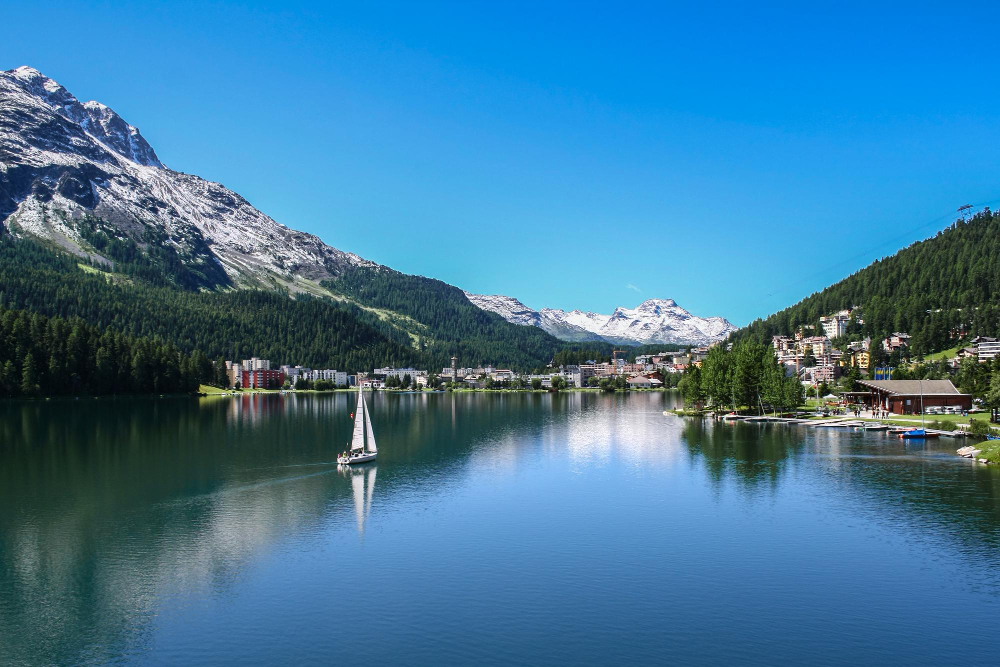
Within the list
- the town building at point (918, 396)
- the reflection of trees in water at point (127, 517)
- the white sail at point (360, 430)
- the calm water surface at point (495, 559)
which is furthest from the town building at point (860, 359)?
the white sail at point (360, 430)

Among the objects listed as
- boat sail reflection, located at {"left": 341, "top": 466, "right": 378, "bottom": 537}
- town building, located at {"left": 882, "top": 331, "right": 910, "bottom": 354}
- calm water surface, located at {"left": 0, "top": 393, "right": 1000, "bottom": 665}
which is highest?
town building, located at {"left": 882, "top": 331, "right": 910, "bottom": 354}

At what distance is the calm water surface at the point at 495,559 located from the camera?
24078mm

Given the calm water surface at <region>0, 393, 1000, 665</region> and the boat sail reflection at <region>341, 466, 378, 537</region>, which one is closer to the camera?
the calm water surface at <region>0, 393, 1000, 665</region>

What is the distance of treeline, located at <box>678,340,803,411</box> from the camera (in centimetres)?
10944

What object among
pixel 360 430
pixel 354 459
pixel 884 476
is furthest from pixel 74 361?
pixel 884 476

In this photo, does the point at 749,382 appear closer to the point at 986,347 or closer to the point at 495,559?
the point at 986,347

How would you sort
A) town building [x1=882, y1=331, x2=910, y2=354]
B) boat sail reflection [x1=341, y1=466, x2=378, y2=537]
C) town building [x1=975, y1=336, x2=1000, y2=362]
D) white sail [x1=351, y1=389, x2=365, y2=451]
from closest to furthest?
boat sail reflection [x1=341, y1=466, x2=378, y2=537]
white sail [x1=351, y1=389, x2=365, y2=451]
town building [x1=975, y1=336, x2=1000, y2=362]
town building [x1=882, y1=331, x2=910, y2=354]

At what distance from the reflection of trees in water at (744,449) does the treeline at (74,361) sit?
115524 mm

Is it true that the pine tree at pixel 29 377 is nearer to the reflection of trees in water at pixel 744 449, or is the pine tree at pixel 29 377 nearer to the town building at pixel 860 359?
the reflection of trees in water at pixel 744 449

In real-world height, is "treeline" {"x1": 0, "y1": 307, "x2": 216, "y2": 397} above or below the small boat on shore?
above

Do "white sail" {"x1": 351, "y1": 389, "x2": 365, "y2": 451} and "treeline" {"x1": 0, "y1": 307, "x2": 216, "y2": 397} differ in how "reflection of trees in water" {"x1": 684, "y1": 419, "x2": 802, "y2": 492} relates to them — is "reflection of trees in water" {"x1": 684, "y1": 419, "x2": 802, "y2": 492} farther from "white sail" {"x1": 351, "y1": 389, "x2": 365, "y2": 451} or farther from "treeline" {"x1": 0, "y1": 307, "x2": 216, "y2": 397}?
"treeline" {"x1": 0, "y1": 307, "x2": 216, "y2": 397}

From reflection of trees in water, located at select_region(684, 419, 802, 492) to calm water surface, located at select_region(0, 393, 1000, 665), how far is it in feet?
2.07

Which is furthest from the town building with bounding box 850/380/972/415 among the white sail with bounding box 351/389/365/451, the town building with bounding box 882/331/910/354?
the white sail with bounding box 351/389/365/451

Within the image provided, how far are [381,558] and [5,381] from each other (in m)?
125
